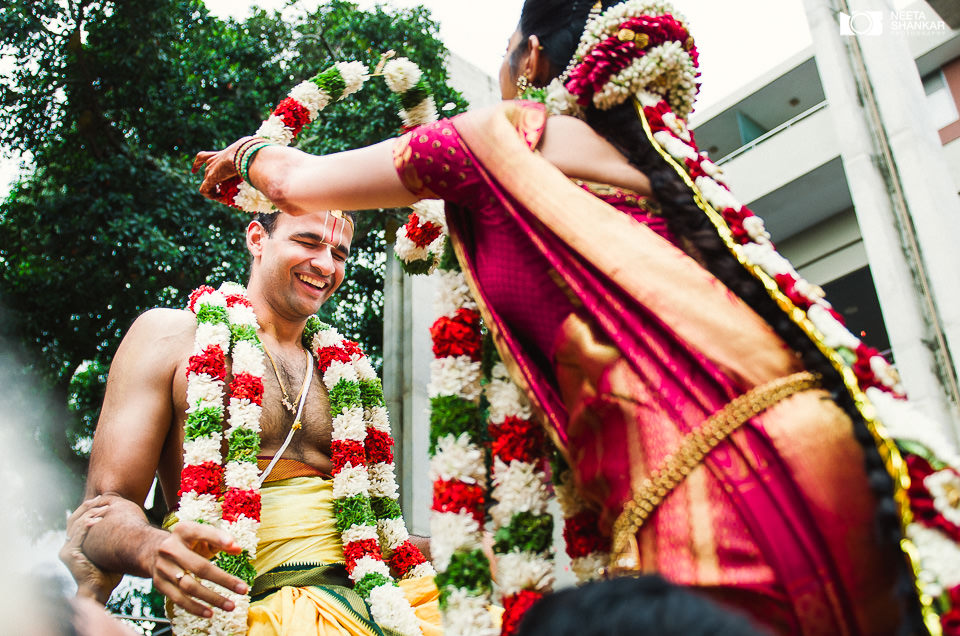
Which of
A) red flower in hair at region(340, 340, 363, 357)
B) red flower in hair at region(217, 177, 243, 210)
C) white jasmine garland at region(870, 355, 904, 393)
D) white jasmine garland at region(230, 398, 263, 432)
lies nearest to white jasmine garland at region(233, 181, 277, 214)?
red flower in hair at region(217, 177, 243, 210)

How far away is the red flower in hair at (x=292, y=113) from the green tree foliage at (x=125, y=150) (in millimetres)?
5544

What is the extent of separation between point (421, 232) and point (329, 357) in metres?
1.27

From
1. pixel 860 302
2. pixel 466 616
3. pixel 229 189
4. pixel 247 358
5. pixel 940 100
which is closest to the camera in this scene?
pixel 466 616

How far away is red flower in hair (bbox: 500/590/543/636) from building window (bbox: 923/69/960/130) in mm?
13583

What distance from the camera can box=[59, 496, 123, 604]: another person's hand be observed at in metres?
2.43

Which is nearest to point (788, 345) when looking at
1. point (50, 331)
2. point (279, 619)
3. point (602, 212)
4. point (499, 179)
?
point (602, 212)

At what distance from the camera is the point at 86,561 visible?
2.46 meters

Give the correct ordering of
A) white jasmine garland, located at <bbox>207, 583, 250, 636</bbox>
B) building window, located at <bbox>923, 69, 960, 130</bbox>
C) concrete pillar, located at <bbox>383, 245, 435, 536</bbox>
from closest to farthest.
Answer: white jasmine garland, located at <bbox>207, 583, 250, 636</bbox> → concrete pillar, located at <bbox>383, 245, 435, 536</bbox> → building window, located at <bbox>923, 69, 960, 130</bbox>

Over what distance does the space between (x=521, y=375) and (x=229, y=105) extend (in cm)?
904

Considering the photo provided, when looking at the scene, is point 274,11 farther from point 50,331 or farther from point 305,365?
point 305,365

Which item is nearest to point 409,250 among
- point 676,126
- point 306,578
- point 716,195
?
point 676,126

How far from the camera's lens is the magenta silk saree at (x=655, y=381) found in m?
1.22

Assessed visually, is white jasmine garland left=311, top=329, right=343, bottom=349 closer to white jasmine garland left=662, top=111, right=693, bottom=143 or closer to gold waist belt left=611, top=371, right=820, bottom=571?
white jasmine garland left=662, top=111, right=693, bottom=143

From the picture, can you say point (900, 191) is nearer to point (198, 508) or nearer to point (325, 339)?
point (325, 339)
